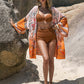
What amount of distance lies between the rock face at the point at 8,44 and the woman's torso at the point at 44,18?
2.52 ft

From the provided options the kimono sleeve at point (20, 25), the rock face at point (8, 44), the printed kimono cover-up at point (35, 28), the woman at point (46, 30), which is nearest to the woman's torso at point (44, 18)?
the woman at point (46, 30)

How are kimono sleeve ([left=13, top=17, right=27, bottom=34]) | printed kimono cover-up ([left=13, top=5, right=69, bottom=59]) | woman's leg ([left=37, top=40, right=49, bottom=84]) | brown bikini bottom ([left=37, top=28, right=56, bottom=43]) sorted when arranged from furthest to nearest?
kimono sleeve ([left=13, top=17, right=27, bottom=34]) < printed kimono cover-up ([left=13, top=5, right=69, bottom=59]) < brown bikini bottom ([left=37, top=28, right=56, bottom=43]) < woman's leg ([left=37, top=40, right=49, bottom=84])

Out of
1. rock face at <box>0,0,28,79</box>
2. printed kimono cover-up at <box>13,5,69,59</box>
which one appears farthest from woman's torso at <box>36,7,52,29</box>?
rock face at <box>0,0,28,79</box>

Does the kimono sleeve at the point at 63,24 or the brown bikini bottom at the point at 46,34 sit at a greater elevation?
the kimono sleeve at the point at 63,24

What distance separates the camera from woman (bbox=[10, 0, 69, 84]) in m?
3.93

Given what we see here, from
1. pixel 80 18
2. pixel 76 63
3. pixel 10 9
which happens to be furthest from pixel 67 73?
pixel 80 18

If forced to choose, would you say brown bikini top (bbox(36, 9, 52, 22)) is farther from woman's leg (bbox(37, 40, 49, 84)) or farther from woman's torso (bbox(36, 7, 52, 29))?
woman's leg (bbox(37, 40, 49, 84))

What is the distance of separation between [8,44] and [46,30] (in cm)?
105

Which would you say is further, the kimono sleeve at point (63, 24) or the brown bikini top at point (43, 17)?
the kimono sleeve at point (63, 24)

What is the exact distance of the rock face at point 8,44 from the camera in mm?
4219

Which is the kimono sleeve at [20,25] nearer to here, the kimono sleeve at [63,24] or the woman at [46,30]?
the woman at [46,30]

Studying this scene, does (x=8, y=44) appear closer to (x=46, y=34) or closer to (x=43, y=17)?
(x=46, y=34)

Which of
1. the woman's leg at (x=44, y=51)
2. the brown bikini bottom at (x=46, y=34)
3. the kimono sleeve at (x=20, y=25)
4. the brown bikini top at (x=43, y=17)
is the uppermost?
the brown bikini top at (x=43, y=17)

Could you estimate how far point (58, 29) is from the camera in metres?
4.21
